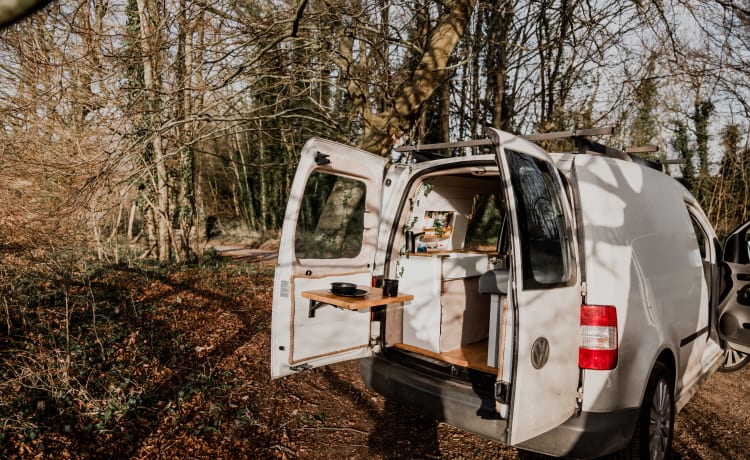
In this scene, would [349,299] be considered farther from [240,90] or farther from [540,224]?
[240,90]

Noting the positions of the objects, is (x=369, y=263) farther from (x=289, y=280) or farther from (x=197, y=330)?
(x=197, y=330)

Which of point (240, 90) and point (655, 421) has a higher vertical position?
point (240, 90)

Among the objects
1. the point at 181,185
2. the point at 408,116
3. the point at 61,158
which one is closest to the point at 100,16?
the point at 61,158

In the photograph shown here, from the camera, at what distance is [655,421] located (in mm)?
2951

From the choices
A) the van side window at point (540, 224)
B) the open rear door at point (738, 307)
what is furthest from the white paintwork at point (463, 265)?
the open rear door at point (738, 307)

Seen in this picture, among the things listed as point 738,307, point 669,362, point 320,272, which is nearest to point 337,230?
point 320,272

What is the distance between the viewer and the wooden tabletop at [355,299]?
10.4 ft

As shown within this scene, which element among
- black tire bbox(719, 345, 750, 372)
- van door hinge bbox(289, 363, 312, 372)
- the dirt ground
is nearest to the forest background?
the dirt ground

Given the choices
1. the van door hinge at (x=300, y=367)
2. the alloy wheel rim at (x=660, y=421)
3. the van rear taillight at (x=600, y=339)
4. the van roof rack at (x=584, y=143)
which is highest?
the van roof rack at (x=584, y=143)

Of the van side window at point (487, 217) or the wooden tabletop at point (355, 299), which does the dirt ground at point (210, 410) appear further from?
the van side window at point (487, 217)

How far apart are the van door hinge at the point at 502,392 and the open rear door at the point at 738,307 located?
2.94 metres

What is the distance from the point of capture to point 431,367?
3357 mm

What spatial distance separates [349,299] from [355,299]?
2.0 inches

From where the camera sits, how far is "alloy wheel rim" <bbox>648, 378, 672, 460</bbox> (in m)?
2.91
